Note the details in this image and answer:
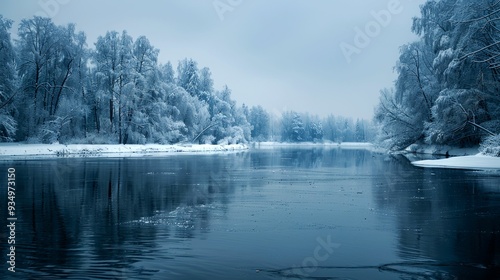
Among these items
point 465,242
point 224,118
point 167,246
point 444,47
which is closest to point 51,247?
point 167,246

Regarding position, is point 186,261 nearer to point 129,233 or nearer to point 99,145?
point 129,233

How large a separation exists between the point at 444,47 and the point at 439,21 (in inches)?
220


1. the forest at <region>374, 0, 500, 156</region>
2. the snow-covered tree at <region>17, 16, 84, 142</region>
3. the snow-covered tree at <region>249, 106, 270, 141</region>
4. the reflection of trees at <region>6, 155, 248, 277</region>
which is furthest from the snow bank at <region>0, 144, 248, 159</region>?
the snow-covered tree at <region>249, 106, 270, 141</region>

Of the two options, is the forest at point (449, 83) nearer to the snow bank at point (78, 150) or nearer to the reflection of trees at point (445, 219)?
the reflection of trees at point (445, 219)

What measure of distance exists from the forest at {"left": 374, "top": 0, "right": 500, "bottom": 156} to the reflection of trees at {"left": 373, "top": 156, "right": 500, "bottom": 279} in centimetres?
1456

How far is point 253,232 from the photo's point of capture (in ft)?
37.7

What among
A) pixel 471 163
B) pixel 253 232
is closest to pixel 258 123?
pixel 471 163

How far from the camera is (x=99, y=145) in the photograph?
181ft

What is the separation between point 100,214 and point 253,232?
5.46m

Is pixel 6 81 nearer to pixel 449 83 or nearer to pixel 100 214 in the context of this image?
pixel 100 214

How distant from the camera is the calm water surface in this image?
27.0ft

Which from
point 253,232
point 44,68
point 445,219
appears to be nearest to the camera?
point 253,232

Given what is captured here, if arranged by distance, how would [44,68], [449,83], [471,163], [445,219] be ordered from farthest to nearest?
[44,68], [449,83], [471,163], [445,219]

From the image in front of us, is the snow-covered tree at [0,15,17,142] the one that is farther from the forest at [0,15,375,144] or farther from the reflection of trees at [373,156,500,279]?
the reflection of trees at [373,156,500,279]
